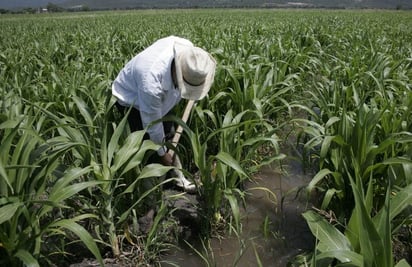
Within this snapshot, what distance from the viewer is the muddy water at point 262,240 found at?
83.2 inches

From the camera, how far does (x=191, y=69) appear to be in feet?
7.13

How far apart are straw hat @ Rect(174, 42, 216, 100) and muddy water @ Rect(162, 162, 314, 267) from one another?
0.93m

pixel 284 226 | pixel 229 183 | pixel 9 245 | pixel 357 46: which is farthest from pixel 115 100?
pixel 357 46

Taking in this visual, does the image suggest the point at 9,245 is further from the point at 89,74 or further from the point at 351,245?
the point at 89,74

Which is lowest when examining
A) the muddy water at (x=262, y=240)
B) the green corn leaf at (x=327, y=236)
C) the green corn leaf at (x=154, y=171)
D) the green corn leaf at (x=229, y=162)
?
the muddy water at (x=262, y=240)

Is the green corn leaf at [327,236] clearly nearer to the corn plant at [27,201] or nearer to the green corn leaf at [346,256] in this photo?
the green corn leaf at [346,256]

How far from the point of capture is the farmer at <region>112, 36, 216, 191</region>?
2.21m

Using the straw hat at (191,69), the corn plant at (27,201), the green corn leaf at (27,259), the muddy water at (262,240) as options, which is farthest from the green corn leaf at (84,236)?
the straw hat at (191,69)

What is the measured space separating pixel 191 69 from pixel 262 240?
1217 millimetres

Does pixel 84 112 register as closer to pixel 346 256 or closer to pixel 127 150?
pixel 127 150

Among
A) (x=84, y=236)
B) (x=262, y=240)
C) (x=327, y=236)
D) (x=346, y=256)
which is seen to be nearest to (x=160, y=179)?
(x=262, y=240)

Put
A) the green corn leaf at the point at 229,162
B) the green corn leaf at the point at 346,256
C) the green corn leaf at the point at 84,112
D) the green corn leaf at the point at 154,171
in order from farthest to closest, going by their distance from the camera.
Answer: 1. the green corn leaf at the point at 84,112
2. the green corn leaf at the point at 154,171
3. the green corn leaf at the point at 229,162
4. the green corn leaf at the point at 346,256

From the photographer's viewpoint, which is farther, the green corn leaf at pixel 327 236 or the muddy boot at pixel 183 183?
the muddy boot at pixel 183 183

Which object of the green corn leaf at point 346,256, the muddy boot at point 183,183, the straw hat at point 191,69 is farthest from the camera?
the muddy boot at point 183,183
